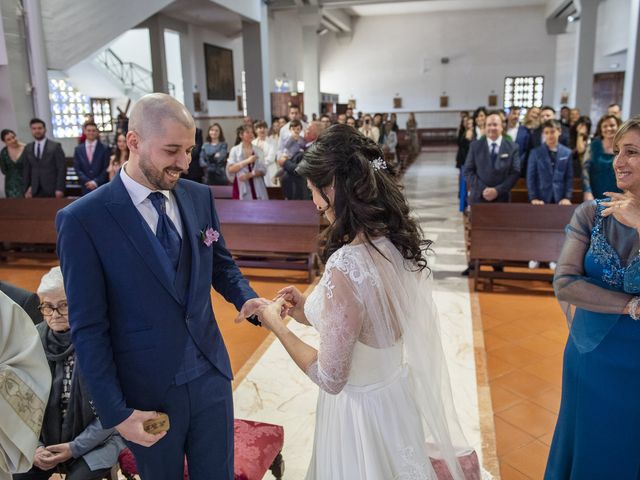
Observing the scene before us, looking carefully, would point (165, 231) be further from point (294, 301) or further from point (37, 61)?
point (37, 61)

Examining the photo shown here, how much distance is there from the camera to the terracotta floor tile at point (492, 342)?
4.26m

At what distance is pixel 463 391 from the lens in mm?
3570

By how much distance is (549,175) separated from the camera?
575cm

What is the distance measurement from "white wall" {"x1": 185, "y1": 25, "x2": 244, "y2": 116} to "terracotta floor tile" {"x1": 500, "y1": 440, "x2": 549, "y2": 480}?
1397cm

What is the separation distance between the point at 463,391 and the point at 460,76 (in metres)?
22.6

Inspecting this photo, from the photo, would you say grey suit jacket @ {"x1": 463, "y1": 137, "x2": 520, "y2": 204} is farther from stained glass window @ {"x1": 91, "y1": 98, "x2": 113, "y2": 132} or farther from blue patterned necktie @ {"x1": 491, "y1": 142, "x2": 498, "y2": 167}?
stained glass window @ {"x1": 91, "y1": 98, "x2": 113, "y2": 132}

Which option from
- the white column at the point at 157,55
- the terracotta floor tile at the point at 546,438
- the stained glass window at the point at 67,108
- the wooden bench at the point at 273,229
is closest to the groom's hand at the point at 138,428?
the terracotta floor tile at the point at 546,438

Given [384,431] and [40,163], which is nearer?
[384,431]

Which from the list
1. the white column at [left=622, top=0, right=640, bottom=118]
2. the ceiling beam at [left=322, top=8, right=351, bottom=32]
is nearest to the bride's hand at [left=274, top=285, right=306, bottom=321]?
the white column at [left=622, top=0, right=640, bottom=118]

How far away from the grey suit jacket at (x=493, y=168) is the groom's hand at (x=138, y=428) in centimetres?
506

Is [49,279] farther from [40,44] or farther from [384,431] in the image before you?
[40,44]

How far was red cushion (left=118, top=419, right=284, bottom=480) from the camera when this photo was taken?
7.04 ft

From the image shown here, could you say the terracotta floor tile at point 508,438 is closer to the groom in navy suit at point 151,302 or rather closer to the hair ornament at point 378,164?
the groom in navy suit at point 151,302

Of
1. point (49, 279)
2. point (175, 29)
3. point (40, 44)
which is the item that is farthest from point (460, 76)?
point (49, 279)
